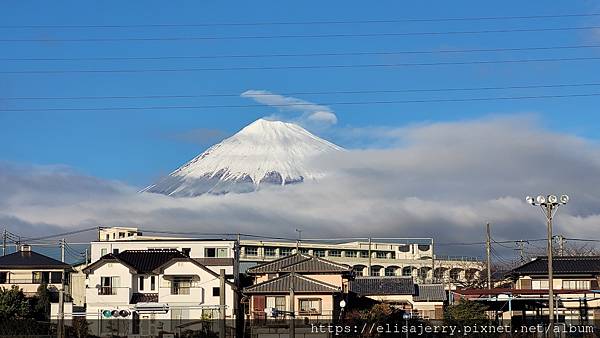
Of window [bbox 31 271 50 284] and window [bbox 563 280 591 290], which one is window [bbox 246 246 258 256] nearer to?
window [bbox 31 271 50 284]

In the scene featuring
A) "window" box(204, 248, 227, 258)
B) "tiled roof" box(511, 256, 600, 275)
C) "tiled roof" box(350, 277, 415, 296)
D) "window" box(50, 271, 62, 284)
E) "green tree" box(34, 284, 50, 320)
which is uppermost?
"window" box(204, 248, 227, 258)

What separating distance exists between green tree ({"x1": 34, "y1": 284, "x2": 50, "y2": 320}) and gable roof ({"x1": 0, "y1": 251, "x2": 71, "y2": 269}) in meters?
3.18

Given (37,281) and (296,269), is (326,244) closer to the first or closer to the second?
(37,281)

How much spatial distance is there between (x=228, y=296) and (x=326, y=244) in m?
61.0

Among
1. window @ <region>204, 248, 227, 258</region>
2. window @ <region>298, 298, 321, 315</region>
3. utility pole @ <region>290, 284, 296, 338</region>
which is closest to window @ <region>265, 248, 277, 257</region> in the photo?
window @ <region>204, 248, 227, 258</region>

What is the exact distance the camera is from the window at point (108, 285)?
42.1 metres

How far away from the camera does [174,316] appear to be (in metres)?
39.8

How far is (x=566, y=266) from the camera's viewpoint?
138 feet

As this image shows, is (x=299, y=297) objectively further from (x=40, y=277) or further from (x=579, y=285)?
(x=40, y=277)

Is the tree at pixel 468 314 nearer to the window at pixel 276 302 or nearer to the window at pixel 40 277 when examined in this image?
the window at pixel 276 302

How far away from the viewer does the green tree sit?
45.2 m

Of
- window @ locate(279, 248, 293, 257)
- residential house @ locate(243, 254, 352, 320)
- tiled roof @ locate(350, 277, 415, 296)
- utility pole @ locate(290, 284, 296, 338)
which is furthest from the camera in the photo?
window @ locate(279, 248, 293, 257)

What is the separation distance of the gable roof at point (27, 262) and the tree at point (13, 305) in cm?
555

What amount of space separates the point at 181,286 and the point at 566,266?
19331mm
